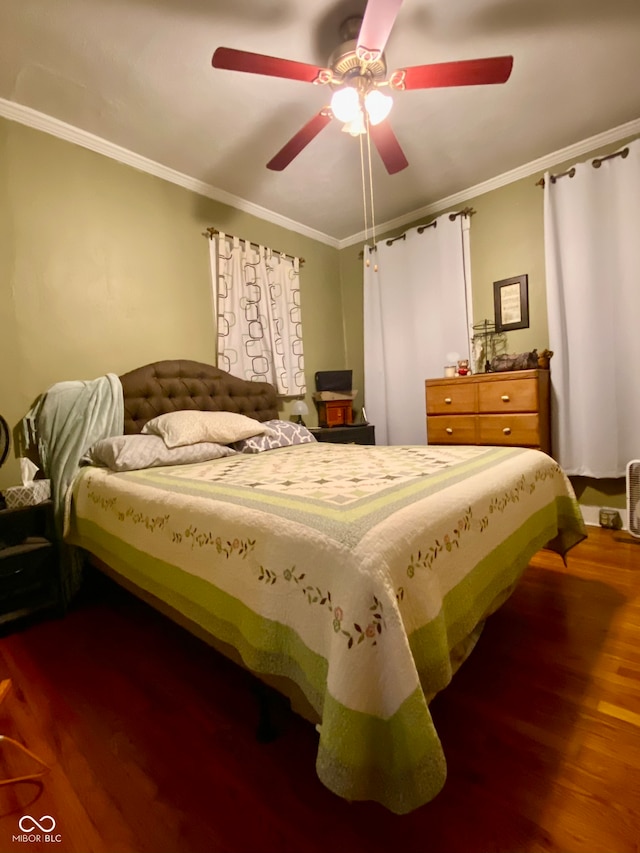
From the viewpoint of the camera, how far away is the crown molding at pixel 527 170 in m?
2.61

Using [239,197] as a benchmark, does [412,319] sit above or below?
below

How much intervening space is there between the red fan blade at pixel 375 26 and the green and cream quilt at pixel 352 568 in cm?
164

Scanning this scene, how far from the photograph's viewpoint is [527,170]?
9.78 ft

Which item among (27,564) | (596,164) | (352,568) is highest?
(596,164)

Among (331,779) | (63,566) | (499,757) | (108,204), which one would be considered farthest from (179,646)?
(108,204)

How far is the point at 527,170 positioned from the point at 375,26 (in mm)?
2163

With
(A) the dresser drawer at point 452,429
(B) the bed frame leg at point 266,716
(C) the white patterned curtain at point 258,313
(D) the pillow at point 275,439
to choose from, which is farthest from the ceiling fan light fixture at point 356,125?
(B) the bed frame leg at point 266,716

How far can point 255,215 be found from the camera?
3393 millimetres

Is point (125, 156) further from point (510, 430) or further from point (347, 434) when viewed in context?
point (510, 430)

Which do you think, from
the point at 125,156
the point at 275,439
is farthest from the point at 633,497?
the point at 125,156

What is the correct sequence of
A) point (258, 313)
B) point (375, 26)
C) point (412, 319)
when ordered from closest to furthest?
point (375, 26) < point (258, 313) < point (412, 319)

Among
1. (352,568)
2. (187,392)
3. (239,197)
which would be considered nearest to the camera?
(352,568)

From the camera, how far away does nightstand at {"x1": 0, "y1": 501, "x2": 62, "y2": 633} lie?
5.95ft

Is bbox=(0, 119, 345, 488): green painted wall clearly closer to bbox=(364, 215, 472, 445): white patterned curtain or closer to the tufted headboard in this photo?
the tufted headboard
